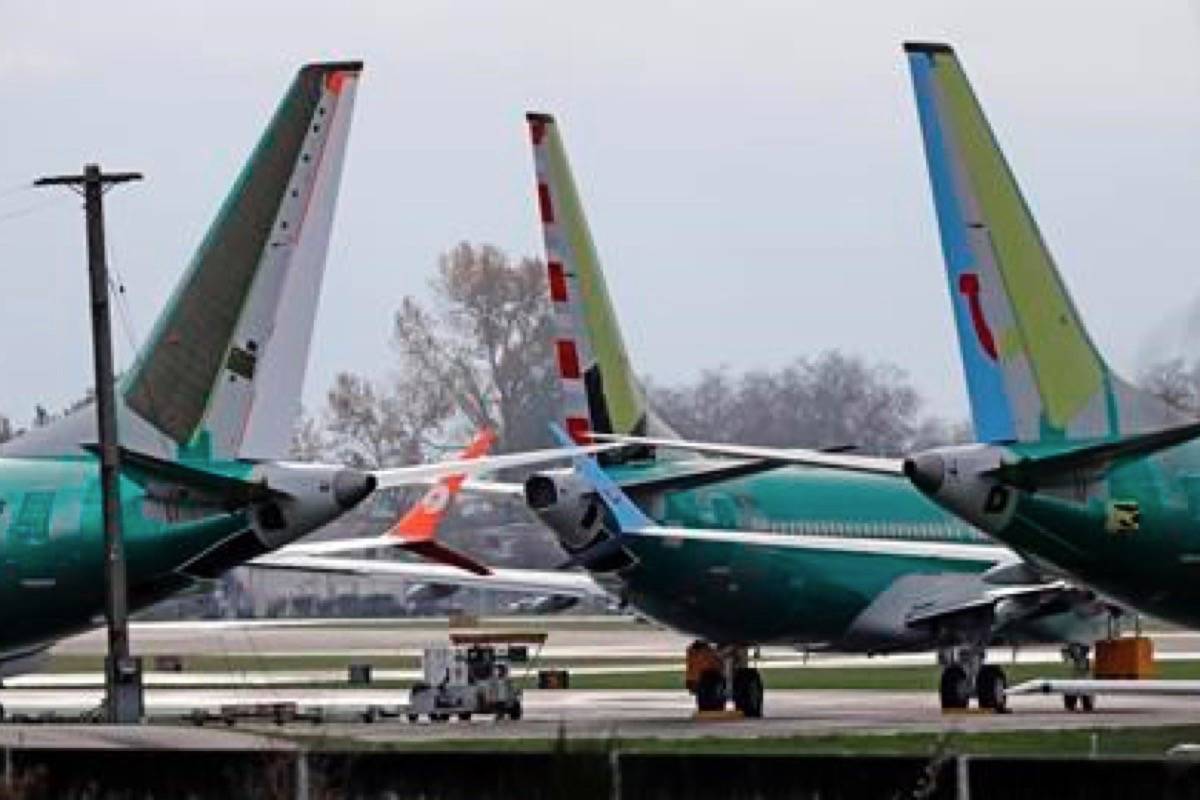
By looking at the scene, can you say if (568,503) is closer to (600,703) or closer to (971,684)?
(971,684)

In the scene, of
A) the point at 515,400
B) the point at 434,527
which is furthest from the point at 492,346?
the point at 434,527

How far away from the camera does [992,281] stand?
1742 inches

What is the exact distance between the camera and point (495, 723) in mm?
60875

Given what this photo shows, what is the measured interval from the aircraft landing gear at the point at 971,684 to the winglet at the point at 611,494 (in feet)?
20.7

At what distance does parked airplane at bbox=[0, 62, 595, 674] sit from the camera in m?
50.7

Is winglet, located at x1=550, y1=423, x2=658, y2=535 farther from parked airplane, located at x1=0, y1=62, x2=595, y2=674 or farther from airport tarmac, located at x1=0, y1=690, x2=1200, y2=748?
parked airplane, located at x1=0, y1=62, x2=595, y2=674

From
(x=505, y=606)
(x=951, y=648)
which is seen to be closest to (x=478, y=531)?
(x=505, y=606)

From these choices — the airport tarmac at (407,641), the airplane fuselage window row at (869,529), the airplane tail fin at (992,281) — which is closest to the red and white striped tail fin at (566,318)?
the airplane fuselage window row at (869,529)

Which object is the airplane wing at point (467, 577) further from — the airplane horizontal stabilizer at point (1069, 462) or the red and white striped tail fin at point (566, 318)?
the airplane horizontal stabilizer at point (1069, 462)

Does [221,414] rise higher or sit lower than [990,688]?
higher

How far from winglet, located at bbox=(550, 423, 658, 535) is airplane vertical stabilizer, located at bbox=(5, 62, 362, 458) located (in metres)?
7.38

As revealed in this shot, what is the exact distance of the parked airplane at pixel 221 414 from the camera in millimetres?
50719

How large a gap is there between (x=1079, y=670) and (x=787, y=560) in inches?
510

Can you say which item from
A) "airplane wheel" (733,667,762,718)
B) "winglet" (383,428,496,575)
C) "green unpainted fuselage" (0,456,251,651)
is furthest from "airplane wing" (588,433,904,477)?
"winglet" (383,428,496,575)
